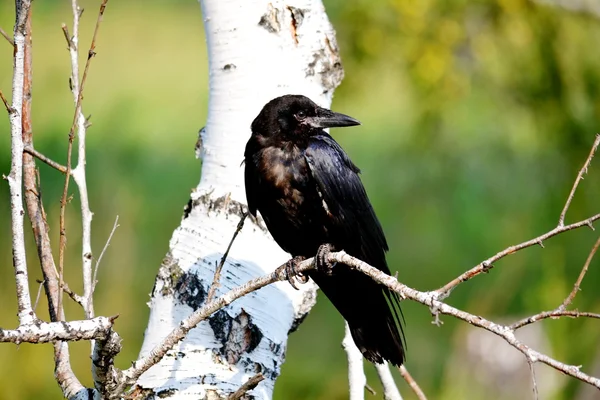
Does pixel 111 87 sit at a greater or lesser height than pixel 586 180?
greater

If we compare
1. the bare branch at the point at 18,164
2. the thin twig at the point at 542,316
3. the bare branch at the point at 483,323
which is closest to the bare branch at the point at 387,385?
the bare branch at the point at 483,323

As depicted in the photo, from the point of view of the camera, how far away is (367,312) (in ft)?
8.58

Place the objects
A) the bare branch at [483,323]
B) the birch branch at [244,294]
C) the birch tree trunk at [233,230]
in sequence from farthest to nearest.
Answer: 1. the birch tree trunk at [233,230]
2. the birch branch at [244,294]
3. the bare branch at [483,323]

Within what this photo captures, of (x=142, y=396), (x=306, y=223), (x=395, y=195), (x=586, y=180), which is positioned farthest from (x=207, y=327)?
(x=395, y=195)

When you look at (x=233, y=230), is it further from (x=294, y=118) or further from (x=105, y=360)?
(x=105, y=360)

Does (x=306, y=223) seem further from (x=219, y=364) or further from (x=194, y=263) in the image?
(x=219, y=364)

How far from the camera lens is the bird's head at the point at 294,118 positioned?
8.43ft

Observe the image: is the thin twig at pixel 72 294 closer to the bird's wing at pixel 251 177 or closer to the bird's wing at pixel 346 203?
the bird's wing at pixel 251 177

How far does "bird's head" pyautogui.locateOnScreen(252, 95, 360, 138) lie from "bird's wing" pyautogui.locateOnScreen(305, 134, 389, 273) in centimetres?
6

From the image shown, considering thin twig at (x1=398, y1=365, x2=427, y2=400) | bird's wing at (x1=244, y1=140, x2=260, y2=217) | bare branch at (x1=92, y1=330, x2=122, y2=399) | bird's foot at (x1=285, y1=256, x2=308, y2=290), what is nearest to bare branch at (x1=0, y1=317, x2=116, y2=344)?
bare branch at (x1=92, y1=330, x2=122, y2=399)

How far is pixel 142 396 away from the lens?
2152 mm

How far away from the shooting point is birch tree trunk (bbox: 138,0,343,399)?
2.20 m

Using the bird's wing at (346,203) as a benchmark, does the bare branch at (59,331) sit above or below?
below

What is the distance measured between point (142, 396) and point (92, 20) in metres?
8.86
